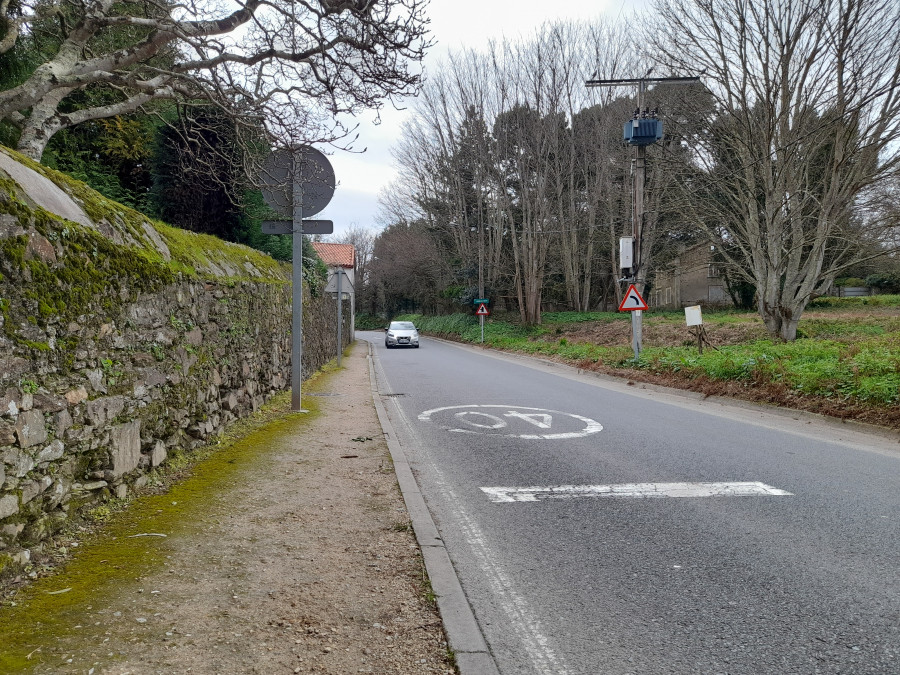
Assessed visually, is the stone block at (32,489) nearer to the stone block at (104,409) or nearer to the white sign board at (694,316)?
the stone block at (104,409)

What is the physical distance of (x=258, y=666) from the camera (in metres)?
2.50

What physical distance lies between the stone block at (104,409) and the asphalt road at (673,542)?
250 cm

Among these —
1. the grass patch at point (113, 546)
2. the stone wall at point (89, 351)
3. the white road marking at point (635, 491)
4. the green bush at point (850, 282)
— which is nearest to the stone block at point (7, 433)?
the stone wall at point (89, 351)

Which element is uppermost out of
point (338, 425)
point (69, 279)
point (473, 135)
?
point (473, 135)

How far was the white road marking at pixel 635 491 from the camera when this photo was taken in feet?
17.0

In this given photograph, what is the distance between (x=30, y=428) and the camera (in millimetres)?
3271

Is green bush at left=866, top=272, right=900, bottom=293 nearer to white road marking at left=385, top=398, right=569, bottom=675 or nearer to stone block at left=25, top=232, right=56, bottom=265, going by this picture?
white road marking at left=385, top=398, right=569, bottom=675

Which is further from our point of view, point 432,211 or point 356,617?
point 432,211

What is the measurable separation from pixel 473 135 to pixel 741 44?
1975 centimetres

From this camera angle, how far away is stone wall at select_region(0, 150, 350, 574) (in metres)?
3.21

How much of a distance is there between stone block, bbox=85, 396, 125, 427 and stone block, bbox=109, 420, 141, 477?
0.38 feet

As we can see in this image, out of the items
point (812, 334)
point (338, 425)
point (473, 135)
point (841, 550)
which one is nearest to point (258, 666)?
point (841, 550)

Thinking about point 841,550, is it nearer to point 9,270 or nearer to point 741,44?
point 9,270

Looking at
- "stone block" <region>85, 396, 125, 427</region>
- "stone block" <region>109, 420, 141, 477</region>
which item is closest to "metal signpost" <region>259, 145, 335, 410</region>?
"stone block" <region>109, 420, 141, 477</region>
